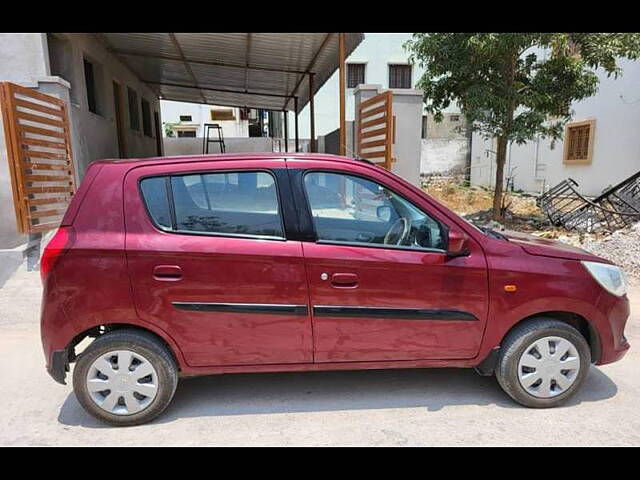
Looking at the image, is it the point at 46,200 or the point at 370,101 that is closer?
the point at 46,200

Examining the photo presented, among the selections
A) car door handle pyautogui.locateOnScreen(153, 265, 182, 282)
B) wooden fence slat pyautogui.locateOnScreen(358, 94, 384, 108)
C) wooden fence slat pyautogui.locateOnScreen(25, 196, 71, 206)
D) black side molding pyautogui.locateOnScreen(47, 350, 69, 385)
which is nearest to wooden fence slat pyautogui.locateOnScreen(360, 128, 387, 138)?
wooden fence slat pyautogui.locateOnScreen(358, 94, 384, 108)

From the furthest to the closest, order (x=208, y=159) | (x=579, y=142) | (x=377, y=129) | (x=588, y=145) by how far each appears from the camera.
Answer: (x=579, y=142) → (x=588, y=145) → (x=377, y=129) → (x=208, y=159)

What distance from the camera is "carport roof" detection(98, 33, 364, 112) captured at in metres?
8.05

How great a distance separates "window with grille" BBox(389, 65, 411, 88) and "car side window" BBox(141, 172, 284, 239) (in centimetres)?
2652

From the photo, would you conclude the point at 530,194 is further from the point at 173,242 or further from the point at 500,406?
the point at 173,242

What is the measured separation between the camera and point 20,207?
186 inches

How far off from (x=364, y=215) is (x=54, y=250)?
198 centimetres

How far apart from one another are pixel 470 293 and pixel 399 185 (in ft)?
2.82

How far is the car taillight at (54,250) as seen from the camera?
2609 mm

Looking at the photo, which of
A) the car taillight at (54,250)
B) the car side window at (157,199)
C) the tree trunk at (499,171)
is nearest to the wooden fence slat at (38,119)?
the car taillight at (54,250)

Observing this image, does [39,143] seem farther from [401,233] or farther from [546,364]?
[546,364]

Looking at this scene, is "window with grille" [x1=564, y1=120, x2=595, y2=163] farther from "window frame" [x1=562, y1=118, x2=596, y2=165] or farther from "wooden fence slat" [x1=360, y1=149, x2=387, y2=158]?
"wooden fence slat" [x1=360, y1=149, x2=387, y2=158]

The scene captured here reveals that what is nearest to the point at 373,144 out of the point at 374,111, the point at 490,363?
the point at 374,111

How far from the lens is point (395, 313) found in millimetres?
2814
